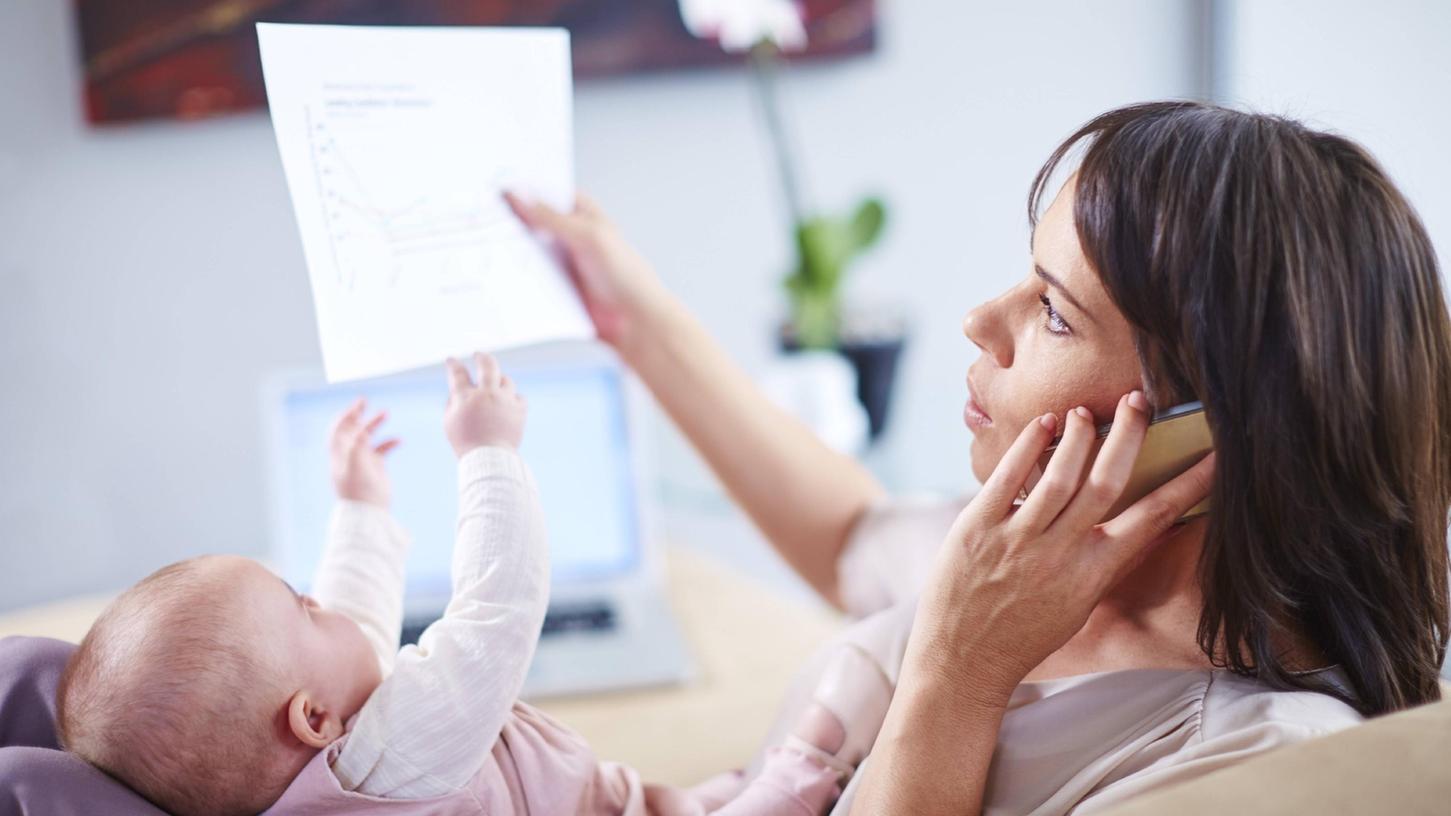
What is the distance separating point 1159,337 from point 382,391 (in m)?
1.30

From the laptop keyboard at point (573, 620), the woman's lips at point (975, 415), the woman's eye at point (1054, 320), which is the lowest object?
the laptop keyboard at point (573, 620)

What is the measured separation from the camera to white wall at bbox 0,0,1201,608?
88.0 inches

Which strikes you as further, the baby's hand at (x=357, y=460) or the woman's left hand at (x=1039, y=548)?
the baby's hand at (x=357, y=460)

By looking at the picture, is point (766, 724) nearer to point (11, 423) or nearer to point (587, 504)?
point (587, 504)

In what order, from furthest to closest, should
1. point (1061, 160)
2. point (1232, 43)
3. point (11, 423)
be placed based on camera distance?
point (1232, 43) < point (11, 423) < point (1061, 160)

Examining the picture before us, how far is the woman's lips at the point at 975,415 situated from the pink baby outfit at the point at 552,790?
11.8 inches

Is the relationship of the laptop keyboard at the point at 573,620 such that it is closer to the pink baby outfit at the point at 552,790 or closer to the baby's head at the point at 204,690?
the pink baby outfit at the point at 552,790

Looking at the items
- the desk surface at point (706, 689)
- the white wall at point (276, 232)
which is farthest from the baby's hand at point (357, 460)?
the white wall at point (276, 232)

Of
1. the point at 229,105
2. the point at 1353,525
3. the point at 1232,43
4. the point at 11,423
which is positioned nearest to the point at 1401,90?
the point at 1232,43

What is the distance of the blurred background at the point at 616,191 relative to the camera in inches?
86.4

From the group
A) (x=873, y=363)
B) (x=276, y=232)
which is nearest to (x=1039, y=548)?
(x=873, y=363)

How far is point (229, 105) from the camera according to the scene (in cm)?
221

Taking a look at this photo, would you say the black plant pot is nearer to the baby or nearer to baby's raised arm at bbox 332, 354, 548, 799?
the baby

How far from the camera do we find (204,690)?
0.80 metres
